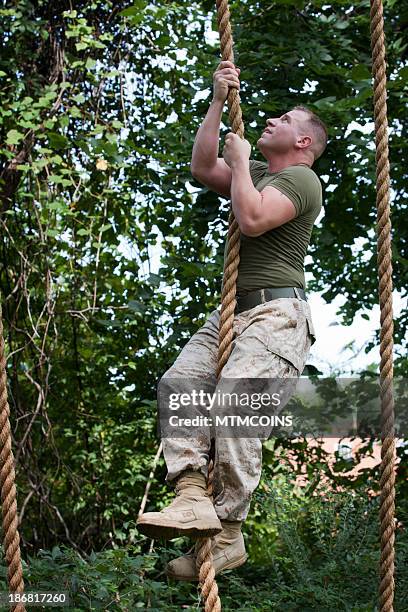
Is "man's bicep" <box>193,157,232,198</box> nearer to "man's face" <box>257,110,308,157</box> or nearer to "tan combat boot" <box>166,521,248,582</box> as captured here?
"man's face" <box>257,110,308,157</box>

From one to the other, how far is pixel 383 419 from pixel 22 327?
3.63 m

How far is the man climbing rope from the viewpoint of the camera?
2.11 meters

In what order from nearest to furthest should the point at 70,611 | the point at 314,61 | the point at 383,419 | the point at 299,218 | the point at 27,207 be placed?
the point at 383,419 → the point at 299,218 → the point at 70,611 → the point at 314,61 → the point at 27,207

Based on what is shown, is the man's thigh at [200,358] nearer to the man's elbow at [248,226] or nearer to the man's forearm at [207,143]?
the man's elbow at [248,226]

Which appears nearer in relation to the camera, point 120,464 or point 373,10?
point 373,10

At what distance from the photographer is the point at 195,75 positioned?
4.44 meters

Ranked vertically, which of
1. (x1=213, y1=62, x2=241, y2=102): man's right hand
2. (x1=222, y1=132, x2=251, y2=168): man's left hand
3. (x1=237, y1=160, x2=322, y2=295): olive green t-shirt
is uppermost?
(x1=213, y1=62, x2=241, y2=102): man's right hand

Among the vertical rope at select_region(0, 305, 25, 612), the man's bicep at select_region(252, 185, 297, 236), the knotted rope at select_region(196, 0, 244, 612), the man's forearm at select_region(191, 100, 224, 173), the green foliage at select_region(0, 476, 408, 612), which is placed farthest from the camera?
the green foliage at select_region(0, 476, 408, 612)

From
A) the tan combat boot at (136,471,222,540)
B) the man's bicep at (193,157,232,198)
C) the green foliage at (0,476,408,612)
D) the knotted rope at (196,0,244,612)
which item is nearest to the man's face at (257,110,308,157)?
the man's bicep at (193,157,232,198)

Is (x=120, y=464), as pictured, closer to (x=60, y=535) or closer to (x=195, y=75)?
(x=60, y=535)

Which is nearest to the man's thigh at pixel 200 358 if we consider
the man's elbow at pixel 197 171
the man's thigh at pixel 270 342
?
the man's thigh at pixel 270 342

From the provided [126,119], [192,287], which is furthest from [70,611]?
[126,119]

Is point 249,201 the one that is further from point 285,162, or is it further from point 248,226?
point 285,162

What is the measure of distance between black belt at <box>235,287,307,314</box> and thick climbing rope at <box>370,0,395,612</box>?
26 centimetres
